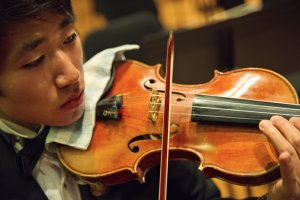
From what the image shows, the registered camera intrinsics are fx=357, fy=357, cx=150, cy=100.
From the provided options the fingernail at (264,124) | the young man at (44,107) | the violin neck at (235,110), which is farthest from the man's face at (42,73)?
the fingernail at (264,124)

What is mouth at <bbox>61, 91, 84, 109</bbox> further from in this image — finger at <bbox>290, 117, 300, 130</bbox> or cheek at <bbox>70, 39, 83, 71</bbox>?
finger at <bbox>290, 117, 300, 130</bbox>

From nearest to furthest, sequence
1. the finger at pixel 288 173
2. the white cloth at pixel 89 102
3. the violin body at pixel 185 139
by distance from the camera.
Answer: the finger at pixel 288 173, the violin body at pixel 185 139, the white cloth at pixel 89 102

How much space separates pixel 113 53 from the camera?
941mm

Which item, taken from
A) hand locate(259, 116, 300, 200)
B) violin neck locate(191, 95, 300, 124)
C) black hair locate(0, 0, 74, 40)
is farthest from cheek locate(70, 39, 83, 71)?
hand locate(259, 116, 300, 200)

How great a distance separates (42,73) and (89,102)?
0.56 feet

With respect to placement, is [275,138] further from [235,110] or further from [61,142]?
[61,142]

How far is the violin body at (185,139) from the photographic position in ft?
2.33

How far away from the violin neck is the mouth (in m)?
0.26

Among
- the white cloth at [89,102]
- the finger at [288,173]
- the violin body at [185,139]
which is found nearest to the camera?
the finger at [288,173]

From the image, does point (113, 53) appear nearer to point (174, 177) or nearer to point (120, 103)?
point (120, 103)

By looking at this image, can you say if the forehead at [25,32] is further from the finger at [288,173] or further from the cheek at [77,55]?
the finger at [288,173]

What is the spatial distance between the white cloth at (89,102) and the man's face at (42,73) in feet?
0.08

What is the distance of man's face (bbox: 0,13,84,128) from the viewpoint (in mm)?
675

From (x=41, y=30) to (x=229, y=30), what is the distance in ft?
2.99
